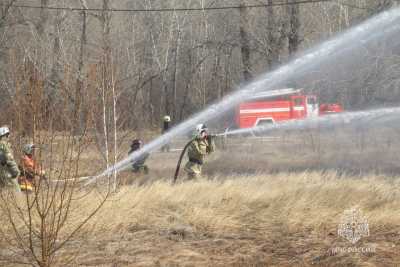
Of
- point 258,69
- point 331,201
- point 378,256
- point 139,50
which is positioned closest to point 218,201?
point 331,201

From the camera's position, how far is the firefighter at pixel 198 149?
9634 millimetres

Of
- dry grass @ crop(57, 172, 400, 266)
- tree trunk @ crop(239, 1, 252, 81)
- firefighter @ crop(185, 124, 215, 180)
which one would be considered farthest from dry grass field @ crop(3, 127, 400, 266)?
tree trunk @ crop(239, 1, 252, 81)

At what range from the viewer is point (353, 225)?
611 centimetres

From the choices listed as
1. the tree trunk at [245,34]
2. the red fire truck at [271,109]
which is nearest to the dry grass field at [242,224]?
the tree trunk at [245,34]

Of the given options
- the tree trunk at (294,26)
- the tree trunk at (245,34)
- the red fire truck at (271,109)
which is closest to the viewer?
the tree trunk at (294,26)

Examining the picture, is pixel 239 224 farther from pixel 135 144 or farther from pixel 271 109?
pixel 271 109

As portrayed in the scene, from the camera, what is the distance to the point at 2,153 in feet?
26.5

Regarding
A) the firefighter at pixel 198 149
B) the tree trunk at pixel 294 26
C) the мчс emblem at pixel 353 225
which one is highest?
the tree trunk at pixel 294 26

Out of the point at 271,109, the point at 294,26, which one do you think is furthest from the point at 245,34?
the point at 271,109

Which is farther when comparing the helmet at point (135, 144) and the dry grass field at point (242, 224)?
the helmet at point (135, 144)

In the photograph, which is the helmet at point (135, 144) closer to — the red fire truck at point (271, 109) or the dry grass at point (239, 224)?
the dry grass at point (239, 224)

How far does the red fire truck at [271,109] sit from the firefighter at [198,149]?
11878mm

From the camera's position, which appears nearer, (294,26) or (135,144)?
(135,144)

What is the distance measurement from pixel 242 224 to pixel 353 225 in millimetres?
1215
